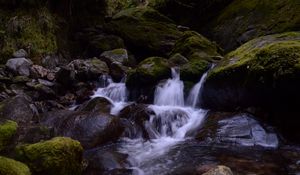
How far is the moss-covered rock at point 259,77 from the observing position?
7487 millimetres

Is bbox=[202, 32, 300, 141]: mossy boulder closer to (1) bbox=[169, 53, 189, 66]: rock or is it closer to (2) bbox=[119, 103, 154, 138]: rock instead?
(2) bbox=[119, 103, 154, 138]: rock

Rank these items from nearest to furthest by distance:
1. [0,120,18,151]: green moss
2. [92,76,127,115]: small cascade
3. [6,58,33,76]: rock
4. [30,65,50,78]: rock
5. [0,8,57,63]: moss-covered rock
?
1. [0,120,18,151]: green moss
2. [92,76,127,115]: small cascade
3. [6,58,33,76]: rock
4. [30,65,50,78]: rock
5. [0,8,57,63]: moss-covered rock

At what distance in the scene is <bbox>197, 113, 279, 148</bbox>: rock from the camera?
740 cm

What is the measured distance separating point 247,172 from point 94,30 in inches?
454

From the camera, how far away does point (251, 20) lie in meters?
13.1

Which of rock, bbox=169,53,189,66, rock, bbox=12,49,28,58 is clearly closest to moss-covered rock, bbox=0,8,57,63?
rock, bbox=12,49,28,58

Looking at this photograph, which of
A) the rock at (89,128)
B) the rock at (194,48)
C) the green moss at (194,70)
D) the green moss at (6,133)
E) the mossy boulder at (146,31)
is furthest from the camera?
the mossy boulder at (146,31)

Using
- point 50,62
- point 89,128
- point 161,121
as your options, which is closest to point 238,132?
point 161,121

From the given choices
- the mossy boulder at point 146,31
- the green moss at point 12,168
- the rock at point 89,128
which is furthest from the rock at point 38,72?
the green moss at point 12,168

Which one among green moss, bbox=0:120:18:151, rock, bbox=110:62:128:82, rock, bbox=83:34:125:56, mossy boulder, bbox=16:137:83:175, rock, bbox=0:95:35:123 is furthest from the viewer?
rock, bbox=83:34:125:56

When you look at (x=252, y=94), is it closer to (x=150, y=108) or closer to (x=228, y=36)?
(x=150, y=108)

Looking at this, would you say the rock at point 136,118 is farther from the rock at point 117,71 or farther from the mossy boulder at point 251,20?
the mossy boulder at point 251,20

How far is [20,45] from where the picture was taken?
13.2 m

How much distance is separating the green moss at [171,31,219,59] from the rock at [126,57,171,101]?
136cm
